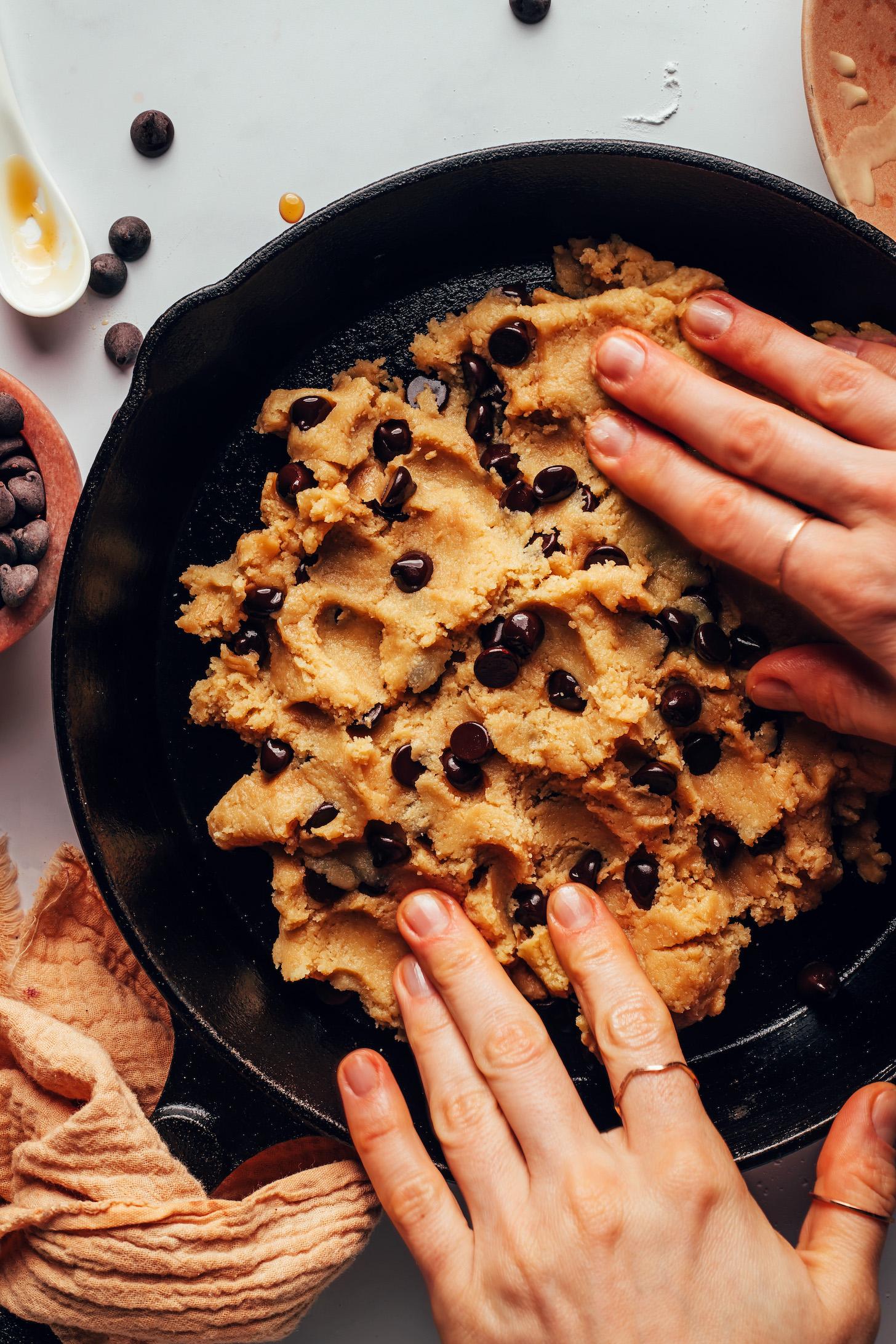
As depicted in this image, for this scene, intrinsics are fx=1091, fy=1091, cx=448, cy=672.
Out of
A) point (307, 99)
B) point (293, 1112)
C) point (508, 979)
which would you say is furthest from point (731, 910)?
point (307, 99)

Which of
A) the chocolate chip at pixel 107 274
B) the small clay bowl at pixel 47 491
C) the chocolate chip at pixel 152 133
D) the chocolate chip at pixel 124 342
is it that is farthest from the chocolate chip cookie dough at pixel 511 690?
the chocolate chip at pixel 152 133

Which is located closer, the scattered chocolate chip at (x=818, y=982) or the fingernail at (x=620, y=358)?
the fingernail at (x=620, y=358)

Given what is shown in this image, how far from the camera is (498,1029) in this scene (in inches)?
85.8

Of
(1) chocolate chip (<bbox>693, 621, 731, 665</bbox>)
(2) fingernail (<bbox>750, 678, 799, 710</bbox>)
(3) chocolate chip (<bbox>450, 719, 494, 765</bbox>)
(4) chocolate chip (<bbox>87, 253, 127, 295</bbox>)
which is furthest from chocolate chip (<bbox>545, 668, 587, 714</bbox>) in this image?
(4) chocolate chip (<bbox>87, 253, 127, 295</bbox>)

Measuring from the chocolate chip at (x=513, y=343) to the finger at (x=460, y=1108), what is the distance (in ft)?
4.20

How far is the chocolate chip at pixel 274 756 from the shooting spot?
2289mm

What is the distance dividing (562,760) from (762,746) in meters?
0.45

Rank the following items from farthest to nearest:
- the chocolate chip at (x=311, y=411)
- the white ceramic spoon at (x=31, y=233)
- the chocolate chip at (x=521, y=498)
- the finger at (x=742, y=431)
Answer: the white ceramic spoon at (x=31, y=233) < the chocolate chip at (x=311, y=411) < the chocolate chip at (x=521, y=498) < the finger at (x=742, y=431)

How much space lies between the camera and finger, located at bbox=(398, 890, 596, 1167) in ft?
6.96

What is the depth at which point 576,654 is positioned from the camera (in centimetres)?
223

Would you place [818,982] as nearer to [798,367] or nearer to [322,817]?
[322,817]

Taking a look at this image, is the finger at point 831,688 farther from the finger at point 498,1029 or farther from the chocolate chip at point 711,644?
→ the finger at point 498,1029

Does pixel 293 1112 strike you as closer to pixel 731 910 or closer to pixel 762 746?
pixel 731 910

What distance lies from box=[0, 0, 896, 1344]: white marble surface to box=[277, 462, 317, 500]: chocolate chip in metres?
0.72
